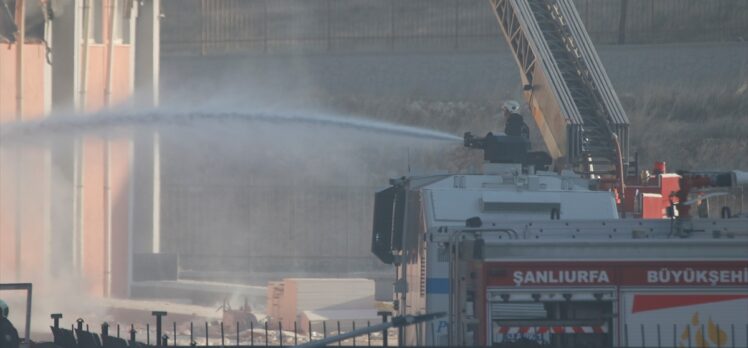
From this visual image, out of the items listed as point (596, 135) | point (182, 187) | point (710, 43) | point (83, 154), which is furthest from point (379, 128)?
point (710, 43)

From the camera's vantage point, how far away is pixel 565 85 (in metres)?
22.7

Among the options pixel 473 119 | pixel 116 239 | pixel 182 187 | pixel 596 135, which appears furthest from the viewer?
pixel 473 119

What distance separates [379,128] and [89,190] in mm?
5866

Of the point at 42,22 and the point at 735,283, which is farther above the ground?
the point at 42,22

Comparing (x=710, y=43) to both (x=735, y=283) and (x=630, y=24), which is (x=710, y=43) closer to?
(x=630, y=24)

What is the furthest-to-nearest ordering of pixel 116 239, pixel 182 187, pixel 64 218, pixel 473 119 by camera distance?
pixel 473 119, pixel 182 187, pixel 116 239, pixel 64 218

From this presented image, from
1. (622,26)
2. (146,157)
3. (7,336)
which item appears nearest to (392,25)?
(622,26)

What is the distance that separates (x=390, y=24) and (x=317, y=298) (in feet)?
54.1

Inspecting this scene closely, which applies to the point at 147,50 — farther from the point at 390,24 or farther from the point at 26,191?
the point at 390,24

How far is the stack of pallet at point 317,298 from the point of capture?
24062mm

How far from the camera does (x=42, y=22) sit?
23828mm

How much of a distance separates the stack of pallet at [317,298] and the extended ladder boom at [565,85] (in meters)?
4.36

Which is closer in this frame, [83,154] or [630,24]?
[83,154]

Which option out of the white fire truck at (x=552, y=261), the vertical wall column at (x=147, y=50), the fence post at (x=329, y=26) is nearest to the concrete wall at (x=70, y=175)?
the vertical wall column at (x=147, y=50)
